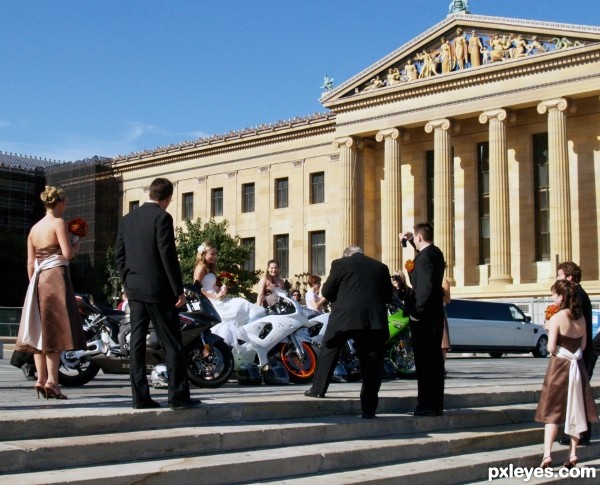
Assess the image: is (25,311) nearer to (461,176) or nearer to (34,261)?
(34,261)

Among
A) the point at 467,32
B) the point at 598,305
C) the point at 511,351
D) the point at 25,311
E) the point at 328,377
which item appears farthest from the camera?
the point at 467,32

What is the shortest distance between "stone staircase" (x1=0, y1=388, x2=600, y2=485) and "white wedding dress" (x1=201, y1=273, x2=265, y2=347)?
348 centimetres

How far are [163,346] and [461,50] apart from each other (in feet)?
128

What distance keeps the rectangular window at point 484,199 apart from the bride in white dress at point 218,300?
3457 cm

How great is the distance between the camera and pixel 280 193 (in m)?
55.7

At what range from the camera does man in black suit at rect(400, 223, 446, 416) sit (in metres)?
9.52

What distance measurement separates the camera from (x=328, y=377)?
385 inches

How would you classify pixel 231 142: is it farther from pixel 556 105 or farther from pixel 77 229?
pixel 77 229

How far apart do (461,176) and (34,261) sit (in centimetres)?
3985

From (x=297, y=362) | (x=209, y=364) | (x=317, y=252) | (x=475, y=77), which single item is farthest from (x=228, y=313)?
(x=317, y=252)

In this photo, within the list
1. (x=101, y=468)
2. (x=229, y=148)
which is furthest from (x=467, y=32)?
(x=101, y=468)

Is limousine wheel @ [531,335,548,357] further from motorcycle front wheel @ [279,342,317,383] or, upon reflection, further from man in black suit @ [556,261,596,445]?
man in black suit @ [556,261,596,445]

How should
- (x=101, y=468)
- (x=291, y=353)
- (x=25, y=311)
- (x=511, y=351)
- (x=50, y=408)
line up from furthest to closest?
(x=511, y=351), (x=291, y=353), (x=25, y=311), (x=50, y=408), (x=101, y=468)

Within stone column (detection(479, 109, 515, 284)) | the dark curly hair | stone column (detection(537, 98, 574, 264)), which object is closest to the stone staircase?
the dark curly hair
